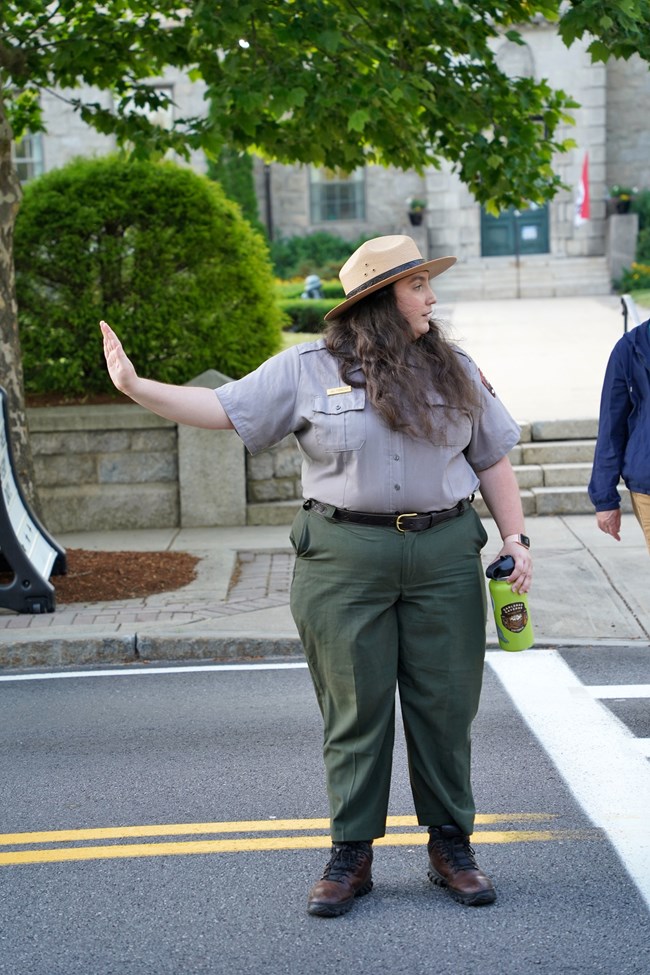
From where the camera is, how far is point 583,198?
2845 centimetres

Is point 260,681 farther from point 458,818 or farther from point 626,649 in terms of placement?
point 458,818

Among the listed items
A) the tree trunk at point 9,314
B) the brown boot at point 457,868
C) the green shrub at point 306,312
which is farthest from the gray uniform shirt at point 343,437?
the green shrub at point 306,312

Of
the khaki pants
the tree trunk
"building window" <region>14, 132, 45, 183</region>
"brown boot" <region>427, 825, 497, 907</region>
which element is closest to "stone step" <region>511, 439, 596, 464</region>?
the tree trunk

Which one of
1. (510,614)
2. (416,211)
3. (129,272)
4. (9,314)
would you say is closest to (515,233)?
(416,211)

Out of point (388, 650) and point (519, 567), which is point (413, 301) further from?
point (388, 650)

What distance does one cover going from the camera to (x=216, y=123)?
27.7ft

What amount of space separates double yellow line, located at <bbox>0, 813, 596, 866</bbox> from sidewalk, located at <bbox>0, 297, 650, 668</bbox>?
1.88 meters

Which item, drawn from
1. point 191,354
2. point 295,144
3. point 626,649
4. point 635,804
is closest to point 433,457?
point 635,804

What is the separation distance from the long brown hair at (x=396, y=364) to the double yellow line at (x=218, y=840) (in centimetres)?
159

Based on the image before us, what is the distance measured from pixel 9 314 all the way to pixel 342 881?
6.01m

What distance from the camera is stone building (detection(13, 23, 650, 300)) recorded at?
28.6 metres

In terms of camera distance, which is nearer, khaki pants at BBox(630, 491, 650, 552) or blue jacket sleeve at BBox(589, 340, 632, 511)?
khaki pants at BBox(630, 491, 650, 552)

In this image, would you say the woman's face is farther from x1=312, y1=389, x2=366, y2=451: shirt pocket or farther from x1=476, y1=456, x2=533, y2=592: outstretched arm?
x1=476, y1=456, x2=533, y2=592: outstretched arm

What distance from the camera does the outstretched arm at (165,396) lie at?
3.70 metres
